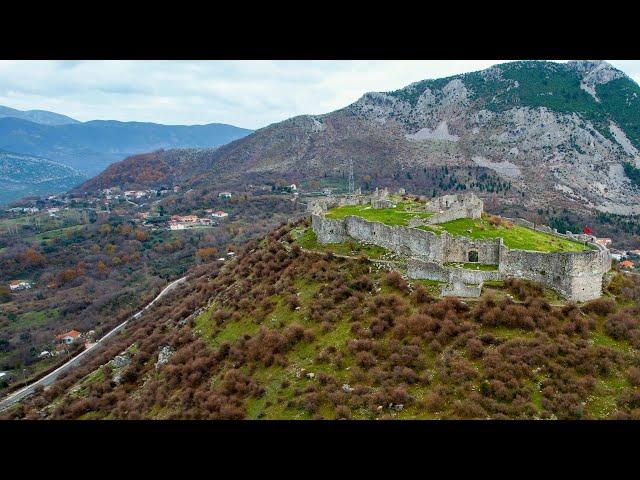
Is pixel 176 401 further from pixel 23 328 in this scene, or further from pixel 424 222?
pixel 23 328

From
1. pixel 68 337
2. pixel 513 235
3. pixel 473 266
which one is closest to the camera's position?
pixel 473 266

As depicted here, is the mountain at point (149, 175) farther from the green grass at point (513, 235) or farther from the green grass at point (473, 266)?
the green grass at point (473, 266)

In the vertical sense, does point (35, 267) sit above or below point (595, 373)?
below

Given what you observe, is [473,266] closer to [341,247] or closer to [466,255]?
[466,255]

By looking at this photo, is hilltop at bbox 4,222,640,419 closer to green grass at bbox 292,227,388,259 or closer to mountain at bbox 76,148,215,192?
green grass at bbox 292,227,388,259

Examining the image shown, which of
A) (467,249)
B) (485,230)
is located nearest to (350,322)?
(467,249)
